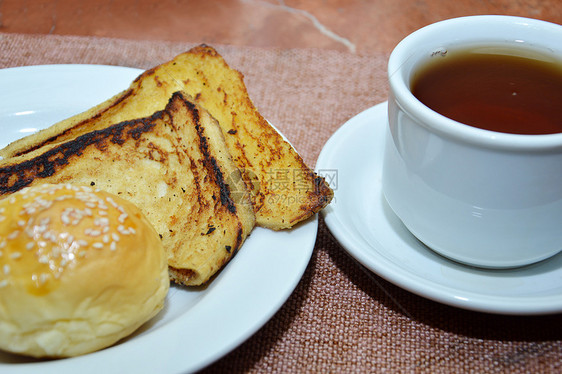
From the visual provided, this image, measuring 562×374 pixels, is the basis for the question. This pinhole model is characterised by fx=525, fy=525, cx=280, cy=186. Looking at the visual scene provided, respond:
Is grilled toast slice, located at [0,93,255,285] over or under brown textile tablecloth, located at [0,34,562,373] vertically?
over

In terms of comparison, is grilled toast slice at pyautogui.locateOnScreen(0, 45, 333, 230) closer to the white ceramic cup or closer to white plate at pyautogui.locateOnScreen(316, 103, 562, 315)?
white plate at pyautogui.locateOnScreen(316, 103, 562, 315)

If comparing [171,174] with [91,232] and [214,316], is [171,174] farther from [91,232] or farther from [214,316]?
[214,316]

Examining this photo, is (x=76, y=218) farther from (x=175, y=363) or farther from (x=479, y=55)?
(x=479, y=55)

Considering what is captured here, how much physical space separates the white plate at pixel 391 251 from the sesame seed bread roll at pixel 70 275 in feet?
1.57

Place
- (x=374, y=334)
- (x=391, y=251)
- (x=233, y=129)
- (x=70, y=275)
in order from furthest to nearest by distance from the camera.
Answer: (x=233, y=129) → (x=391, y=251) → (x=374, y=334) → (x=70, y=275)

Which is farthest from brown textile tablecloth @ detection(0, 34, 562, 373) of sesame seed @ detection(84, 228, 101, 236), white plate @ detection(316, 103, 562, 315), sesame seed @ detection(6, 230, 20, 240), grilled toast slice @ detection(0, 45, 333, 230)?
sesame seed @ detection(6, 230, 20, 240)

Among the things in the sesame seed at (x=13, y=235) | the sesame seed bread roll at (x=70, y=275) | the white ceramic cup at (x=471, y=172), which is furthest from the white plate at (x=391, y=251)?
the sesame seed at (x=13, y=235)

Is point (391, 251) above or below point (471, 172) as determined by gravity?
below

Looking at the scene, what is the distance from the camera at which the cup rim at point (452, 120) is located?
3.38 ft

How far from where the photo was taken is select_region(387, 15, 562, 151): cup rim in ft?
3.38

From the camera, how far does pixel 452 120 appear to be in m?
1.11

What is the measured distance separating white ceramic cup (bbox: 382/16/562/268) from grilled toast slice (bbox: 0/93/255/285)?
1.37 ft

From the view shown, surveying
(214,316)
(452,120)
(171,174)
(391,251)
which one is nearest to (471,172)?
(452,120)

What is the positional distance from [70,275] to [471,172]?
2.79 ft
